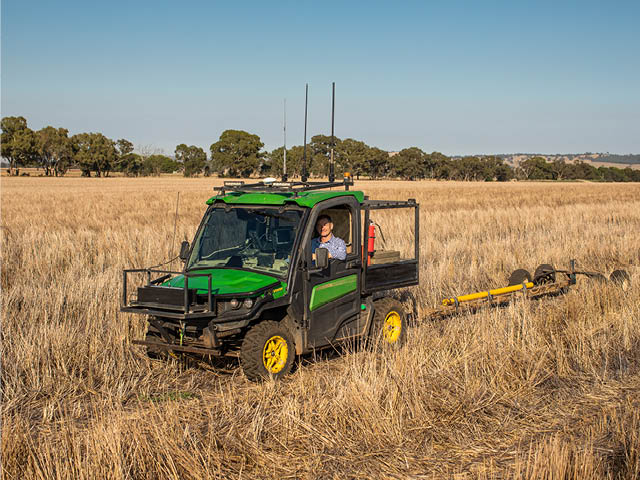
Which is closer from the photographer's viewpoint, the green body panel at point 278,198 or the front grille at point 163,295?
the front grille at point 163,295

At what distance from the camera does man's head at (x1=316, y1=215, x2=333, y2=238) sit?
752cm

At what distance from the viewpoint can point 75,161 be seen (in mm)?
116000

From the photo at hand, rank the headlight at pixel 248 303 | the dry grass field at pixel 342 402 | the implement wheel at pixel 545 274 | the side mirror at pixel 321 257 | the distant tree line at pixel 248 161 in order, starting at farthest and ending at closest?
the distant tree line at pixel 248 161 → the implement wheel at pixel 545 274 → the side mirror at pixel 321 257 → the headlight at pixel 248 303 → the dry grass field at pixel 342 402

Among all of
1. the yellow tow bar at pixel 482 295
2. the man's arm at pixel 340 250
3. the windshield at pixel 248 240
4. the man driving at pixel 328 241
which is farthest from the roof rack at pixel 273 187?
the yellow tow bar at pixel 482 295

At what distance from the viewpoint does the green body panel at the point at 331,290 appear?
7117 mm

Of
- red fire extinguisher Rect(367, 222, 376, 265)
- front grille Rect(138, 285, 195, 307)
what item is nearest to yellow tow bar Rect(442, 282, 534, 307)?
red fire extinguisher Rect(367, 222, 376, 265)

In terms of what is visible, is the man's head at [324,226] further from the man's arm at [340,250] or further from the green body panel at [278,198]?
the green body panel at [278,198]

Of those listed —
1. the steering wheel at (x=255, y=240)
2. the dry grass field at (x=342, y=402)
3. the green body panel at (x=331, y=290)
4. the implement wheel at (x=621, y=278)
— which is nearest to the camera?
the dry grass field at (x=342, y=402)

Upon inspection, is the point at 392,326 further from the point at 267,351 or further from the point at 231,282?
the point at 231,282

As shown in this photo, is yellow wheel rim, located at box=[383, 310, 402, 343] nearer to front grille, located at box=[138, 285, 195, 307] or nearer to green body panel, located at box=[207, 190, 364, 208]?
green body panel, located at box=[207, 190, 364, 208]

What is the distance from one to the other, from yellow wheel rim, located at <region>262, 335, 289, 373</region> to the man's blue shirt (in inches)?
50.5

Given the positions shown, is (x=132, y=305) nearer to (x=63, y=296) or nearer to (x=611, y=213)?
(x=63, y=296)

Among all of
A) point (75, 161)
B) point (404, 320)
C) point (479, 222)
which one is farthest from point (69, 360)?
point (75, 161)

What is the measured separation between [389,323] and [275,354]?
2186mm
